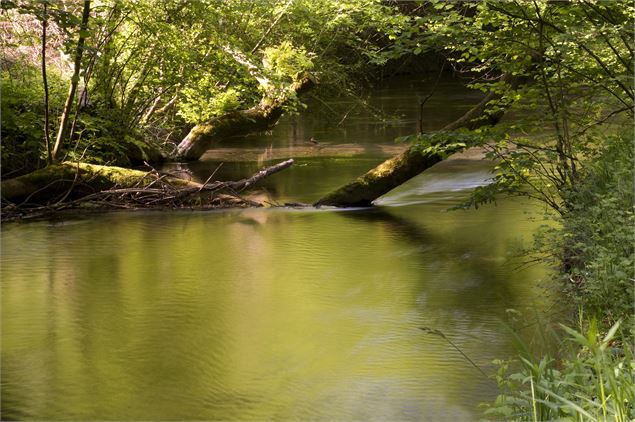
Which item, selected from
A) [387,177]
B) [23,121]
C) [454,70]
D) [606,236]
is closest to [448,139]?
[454,70]

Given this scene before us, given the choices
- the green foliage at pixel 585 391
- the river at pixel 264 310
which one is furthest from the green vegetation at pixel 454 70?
the river at pixel 264 310

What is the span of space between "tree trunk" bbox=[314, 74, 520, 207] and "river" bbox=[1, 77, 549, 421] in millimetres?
242

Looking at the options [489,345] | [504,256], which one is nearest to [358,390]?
[489,345]

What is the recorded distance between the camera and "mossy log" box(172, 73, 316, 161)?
50.2 feet

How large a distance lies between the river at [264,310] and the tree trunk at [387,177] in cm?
24

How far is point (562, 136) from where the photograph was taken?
698 cm

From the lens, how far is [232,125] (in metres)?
15.6

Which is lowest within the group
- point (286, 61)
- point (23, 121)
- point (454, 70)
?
point (23, 121)

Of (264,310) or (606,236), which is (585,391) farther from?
(264,310)

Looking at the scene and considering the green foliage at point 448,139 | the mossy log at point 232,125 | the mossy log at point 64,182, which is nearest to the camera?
the green foliage at point 448,139

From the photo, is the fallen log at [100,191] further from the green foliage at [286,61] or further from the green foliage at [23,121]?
the green foliage at [286,61]

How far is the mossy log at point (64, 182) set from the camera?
10.7m

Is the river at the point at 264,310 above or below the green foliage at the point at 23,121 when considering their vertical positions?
below

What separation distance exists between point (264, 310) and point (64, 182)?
516cm
